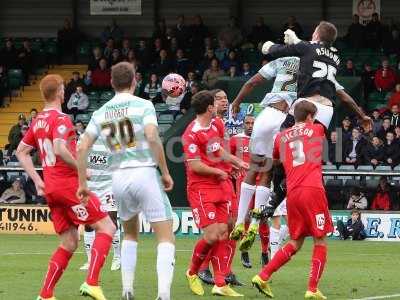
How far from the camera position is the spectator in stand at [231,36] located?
31078mm

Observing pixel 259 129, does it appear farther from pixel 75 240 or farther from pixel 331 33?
pixel 75 240

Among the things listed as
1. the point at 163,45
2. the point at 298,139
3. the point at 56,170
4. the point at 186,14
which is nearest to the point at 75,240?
the point at 56,170

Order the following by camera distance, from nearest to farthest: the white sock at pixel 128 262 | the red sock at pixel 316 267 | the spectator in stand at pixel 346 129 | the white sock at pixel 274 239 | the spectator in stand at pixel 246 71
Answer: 1. the white sock at pixel 128 262
2. the red sock at pixel 316 267
3. the white sock at pixel 274 239
4. the spectator in stand at pixel 346 129
5. the spectator in stand at pixel 246 71

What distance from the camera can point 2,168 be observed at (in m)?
25.4

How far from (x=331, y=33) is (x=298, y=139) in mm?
1894

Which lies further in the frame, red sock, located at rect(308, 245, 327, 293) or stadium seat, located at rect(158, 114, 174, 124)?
stadium seat, located at rect(158, 114, 174, 124)

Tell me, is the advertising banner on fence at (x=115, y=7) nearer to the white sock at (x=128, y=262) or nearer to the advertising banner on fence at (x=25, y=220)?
the advertising banner on fence at (x=25, y=220)

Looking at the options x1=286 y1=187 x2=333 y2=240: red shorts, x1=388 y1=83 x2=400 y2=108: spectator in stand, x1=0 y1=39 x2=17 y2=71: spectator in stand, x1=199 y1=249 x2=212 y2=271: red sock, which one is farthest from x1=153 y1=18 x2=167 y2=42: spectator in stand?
x1=286 y1=187 x2=333 y2=240: red shorts

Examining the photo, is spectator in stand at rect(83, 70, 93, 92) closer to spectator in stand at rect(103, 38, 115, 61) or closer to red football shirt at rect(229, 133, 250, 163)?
spectator in stand at rect(103, 38, 115, 61)

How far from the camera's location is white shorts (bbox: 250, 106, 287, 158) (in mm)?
13852

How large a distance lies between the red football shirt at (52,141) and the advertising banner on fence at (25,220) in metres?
13.5

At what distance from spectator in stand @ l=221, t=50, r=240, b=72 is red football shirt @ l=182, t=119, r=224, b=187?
54.2ft

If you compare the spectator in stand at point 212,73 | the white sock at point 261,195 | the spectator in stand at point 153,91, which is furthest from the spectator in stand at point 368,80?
the white sock at point 261,195

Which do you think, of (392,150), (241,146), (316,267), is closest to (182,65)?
(392,150)
